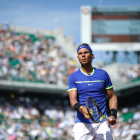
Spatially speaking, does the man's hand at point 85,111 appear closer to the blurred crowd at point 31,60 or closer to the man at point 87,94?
Result: the man at point 87,94

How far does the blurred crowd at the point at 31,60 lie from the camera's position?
22234mm

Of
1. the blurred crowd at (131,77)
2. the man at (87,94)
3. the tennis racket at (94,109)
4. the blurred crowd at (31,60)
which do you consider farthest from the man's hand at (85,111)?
the blurred crowd at (131,77)

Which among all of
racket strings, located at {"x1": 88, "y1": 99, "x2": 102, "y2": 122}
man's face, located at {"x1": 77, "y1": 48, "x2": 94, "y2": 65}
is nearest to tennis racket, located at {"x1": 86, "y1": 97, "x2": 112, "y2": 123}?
racket strings, located at {"x1": 88, "y1": 99, "x2": 102, "y2": 122}

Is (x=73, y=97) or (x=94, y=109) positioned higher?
(x=73, y=97)

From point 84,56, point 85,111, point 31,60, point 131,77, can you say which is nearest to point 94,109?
point 85,111

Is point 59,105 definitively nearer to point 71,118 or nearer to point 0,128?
point 71,118

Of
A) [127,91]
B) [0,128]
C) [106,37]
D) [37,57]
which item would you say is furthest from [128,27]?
[0,128]

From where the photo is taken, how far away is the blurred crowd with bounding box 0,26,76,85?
22.2 metres

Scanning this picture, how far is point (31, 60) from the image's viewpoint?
23844 mm

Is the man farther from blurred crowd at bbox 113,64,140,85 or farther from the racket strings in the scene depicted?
blurred crowd at bbox 113,64,140,85

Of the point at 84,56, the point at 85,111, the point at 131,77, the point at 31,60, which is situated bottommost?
the point at 85,111

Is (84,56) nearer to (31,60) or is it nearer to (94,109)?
(94,109)

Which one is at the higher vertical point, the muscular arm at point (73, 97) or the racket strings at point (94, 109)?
the muscular arm at point (73, 97)

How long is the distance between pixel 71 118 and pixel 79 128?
1614cm
